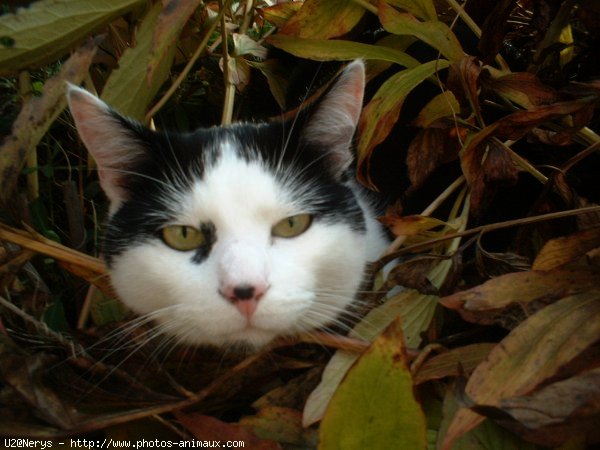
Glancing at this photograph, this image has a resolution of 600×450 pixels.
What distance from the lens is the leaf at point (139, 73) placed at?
91 cm

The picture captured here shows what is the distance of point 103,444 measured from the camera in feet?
2.68

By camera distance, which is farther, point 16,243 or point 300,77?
point 300,77

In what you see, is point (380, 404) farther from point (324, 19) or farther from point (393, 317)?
point (324, 19)

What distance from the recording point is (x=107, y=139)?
0.97 metres

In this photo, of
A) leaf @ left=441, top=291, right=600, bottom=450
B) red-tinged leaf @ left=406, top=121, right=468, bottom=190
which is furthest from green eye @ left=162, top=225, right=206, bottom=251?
leaf @ left=441, top=291, right=600, bottom=450

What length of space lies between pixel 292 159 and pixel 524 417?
59 centimetres

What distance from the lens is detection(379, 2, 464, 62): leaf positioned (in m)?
0.98

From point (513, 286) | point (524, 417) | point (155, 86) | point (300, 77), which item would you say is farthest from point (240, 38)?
point (524, 417)

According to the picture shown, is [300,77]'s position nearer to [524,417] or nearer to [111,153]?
[111,153]

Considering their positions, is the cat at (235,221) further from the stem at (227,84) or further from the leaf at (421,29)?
the stem at (227,84)

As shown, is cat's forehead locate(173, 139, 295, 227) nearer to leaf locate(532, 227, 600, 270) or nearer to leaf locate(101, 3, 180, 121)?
leaf locate(101, 3, 180, 121)

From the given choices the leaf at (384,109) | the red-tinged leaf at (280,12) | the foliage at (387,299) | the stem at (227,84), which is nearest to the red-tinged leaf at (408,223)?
the foliage at (387,299)

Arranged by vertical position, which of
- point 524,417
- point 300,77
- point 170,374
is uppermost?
point 300,77

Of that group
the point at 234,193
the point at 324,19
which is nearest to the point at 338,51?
the point at 324,19
